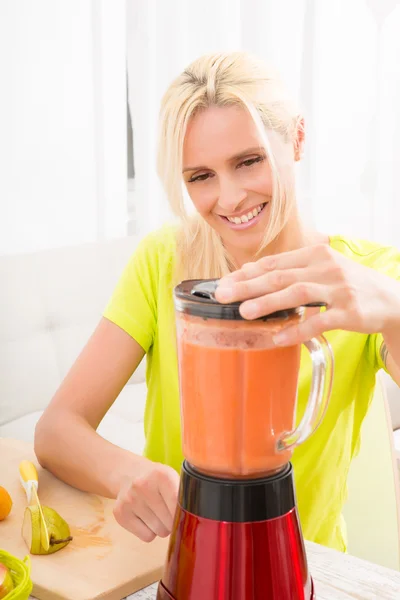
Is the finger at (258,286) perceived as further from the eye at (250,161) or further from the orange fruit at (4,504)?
the eye at (250,161)

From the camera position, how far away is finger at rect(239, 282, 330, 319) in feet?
2.28

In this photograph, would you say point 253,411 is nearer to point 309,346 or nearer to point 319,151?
point 309,346

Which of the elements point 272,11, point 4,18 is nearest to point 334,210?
point 272,11

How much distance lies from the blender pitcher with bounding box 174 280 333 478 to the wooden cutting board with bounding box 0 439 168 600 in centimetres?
20

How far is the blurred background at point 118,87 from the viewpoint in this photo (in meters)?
2.64

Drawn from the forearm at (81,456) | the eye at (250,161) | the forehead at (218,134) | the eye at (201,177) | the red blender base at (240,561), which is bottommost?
the forearm at (81,456)

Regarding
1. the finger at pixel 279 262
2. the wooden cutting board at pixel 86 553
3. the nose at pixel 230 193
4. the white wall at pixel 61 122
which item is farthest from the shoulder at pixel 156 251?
the white wall at pixel 61 122

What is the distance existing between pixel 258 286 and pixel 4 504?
1.61 ft

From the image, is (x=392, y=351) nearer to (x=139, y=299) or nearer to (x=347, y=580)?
(x=347, y=580)

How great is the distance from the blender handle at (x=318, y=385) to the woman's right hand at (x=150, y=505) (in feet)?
0.84

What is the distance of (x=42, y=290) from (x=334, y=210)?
5.43 feet

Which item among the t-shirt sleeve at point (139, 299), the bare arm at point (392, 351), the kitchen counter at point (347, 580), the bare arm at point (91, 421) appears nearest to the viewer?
the kitchen counter at point (347, 580)

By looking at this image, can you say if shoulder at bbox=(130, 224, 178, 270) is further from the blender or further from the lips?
the blender

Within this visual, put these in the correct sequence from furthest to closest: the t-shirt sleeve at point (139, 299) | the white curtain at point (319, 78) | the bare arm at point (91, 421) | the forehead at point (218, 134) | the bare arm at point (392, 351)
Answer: the white curtain at point (319, 78), the t-shirt sleeve at point (139, 299), the forehead at point (218, 134), the bare arm at point (91, 421), the bare arm at point (392, 351)
